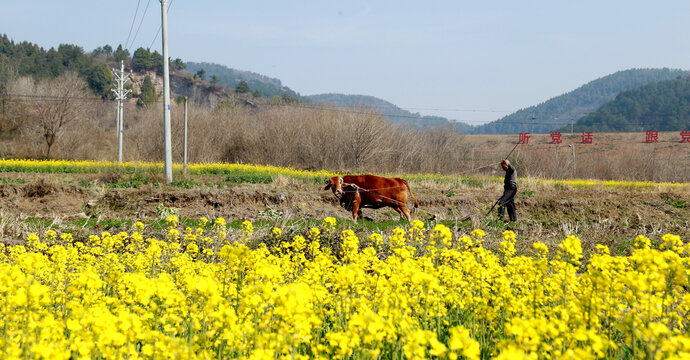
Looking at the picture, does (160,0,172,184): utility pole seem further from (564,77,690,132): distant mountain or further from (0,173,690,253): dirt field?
(564,77,690,132): distant mountain

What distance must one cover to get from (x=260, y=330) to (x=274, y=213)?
10.1 meters

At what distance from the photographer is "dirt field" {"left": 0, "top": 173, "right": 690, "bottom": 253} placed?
38.6 ft

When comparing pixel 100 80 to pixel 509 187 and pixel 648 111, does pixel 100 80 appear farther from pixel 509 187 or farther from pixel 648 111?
pixel 648 111

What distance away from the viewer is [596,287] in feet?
11.1

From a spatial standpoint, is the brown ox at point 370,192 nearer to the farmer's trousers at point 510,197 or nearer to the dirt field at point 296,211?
the dirt field at point 296,211

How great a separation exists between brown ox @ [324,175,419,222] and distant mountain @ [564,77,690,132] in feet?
329

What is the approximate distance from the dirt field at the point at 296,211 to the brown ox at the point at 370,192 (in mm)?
556

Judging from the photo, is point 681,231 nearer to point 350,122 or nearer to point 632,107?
point 350,122

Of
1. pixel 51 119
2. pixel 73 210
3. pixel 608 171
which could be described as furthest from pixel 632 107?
pixel 73 210

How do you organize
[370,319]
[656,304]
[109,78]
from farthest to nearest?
[109,78] < [656,304] < [370,319]

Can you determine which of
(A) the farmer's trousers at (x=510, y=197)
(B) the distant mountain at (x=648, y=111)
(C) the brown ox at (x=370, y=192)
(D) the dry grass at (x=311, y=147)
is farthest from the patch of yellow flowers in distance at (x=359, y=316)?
(B) the distant mountain at (x=648, y=111)

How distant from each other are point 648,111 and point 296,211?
412ft

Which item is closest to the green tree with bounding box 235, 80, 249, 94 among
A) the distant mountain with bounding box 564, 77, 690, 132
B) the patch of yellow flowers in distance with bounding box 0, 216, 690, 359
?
the distant mountain with bounding box 564, 77, 690, 132

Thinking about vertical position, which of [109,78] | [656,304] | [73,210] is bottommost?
[73,210]
